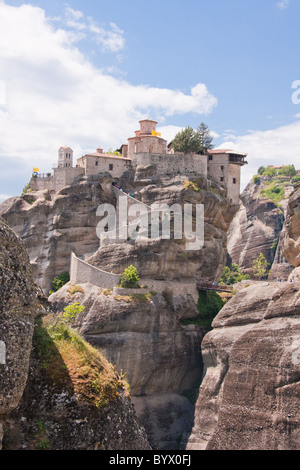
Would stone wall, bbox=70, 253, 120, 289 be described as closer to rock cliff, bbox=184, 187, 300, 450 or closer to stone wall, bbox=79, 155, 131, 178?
stone wall, bbox=79, 155, 131, 178

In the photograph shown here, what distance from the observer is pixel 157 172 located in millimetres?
63594

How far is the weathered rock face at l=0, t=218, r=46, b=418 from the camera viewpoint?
39.7 ft

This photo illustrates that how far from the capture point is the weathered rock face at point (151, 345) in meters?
53.9

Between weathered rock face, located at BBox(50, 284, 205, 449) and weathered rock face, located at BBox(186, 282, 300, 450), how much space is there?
24.7 ft

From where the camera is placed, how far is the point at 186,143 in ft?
211

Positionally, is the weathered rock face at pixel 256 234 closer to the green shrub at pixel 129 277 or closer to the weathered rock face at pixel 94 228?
the weathered rock face at pixel 94 228

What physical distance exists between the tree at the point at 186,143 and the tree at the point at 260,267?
3376cm

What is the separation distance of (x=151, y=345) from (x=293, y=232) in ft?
68.9

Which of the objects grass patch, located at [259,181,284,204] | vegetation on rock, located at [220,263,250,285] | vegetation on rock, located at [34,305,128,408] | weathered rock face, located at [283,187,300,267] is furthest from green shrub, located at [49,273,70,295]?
grass patch, located at [259,181,284,204]

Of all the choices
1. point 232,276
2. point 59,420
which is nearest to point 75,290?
point 59,420

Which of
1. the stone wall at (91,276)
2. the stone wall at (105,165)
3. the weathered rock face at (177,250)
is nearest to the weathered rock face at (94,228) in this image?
the weathered rock face at (177,250)

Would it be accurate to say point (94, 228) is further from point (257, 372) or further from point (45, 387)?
point (45, 387)
